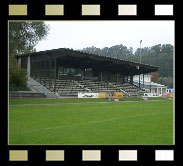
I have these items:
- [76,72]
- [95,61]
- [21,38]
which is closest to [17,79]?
[21,38]

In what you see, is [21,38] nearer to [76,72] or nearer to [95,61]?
[95,61]

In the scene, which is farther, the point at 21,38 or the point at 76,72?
the point at 76,72

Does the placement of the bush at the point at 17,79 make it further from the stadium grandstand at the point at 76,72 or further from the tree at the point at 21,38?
the stadium grandstand at the point at 76,72

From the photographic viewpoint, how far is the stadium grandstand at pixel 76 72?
105 ft

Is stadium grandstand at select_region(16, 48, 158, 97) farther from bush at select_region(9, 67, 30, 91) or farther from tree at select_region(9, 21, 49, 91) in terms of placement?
tree at select_region(9, 21, 49, 91)

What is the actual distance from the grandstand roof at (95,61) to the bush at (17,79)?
5405mm

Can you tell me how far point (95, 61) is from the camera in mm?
35938

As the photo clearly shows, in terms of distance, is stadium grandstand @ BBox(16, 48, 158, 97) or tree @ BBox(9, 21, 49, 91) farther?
stadium grandstand @ BBox(16, 48, 158, 97)

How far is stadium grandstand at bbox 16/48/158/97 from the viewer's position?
32.0 metres

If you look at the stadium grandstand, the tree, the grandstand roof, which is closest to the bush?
the tree

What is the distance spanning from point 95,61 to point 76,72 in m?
3.41

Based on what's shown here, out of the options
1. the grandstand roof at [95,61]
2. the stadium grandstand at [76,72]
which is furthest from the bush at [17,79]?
the grandstand roof at [95,61]
